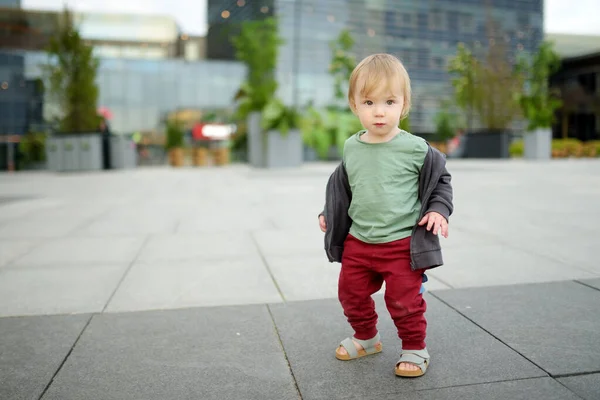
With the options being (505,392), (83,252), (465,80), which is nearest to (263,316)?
(505,392)

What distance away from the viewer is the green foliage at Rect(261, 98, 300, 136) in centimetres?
1925

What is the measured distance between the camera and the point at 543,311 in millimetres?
3033

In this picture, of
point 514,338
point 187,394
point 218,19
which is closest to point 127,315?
point 187,394

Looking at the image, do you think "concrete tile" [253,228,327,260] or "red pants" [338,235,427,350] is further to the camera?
"concrete tile" [253,228,327,260]

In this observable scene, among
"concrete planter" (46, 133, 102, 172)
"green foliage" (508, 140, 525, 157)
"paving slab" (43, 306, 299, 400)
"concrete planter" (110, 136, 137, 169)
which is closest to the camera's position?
"paving slab" (43, 306, 299, 400)

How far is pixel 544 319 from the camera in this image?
→ 114 inches

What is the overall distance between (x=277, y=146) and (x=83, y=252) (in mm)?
15302

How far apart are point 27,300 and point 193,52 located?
52.3 m

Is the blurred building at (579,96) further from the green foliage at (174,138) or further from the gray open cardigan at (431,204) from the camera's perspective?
the gray open cardigan at (431,204)

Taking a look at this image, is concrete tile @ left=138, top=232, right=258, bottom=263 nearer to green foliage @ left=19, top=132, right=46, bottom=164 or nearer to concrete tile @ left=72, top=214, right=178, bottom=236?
concrete tile @ left=72, top=214, right=178, bottom=236

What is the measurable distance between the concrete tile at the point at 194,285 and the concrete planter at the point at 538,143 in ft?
77.4

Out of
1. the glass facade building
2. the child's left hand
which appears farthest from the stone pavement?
the glass facade building

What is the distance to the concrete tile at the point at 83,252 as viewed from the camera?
4.66 meters

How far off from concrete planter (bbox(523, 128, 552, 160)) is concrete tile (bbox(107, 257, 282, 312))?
23.6 metres
